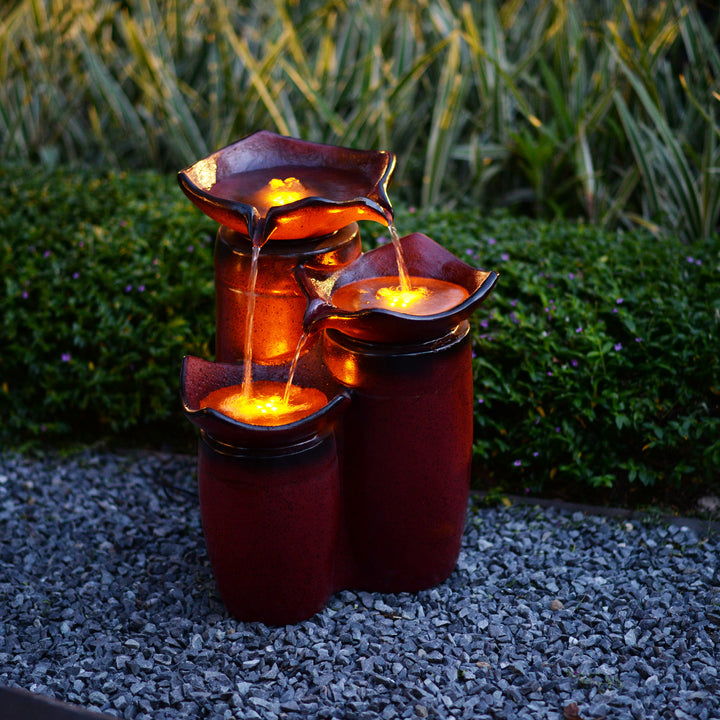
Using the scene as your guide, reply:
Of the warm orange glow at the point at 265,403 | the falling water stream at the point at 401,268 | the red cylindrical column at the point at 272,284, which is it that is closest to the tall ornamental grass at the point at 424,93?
the falling water stream at the point at 401,268

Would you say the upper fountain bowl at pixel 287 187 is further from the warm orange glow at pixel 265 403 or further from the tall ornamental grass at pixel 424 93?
the tall ornamental grass at pixel 424 93

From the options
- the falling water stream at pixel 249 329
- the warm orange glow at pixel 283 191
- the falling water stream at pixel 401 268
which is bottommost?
the falling water stream at pixel 249 329

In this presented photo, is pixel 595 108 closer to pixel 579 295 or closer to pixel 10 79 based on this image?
pixel 579 295

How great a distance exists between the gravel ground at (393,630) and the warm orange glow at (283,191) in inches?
41.4

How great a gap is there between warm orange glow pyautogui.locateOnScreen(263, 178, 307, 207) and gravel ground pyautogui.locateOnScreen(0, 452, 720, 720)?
105 centimetres

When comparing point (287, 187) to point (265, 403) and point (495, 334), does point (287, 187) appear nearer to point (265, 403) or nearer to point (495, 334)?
point (265, 403)

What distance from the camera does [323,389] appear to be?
220 cm

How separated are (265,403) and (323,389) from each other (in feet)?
0.54

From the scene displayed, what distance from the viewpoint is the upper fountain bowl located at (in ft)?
6.61

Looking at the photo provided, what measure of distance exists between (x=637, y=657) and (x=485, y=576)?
467 millimetres

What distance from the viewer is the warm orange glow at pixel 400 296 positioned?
2.10 metres

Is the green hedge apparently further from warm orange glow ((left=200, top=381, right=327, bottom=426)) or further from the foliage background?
warm orange glow ((left=200, top=381, right=327, bottom=426))

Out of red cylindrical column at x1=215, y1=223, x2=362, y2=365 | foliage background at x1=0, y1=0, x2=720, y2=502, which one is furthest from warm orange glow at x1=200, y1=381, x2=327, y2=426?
foliage background at x1=0, y1=0, x2=720, y2=502

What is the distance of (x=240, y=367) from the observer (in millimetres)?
2246
